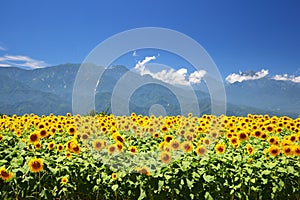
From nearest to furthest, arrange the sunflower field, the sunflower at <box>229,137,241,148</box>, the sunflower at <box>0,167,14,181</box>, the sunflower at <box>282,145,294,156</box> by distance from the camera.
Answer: the sunflower at <box>0,167,14,181</box> → the sunflower field → the sunflower at <box>282,145,294,156</box> → the sunflower at <box>229,137,241,148</box>

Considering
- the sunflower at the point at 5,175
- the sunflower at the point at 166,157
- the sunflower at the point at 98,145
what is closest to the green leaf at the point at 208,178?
the sunflower at the point at 166,157

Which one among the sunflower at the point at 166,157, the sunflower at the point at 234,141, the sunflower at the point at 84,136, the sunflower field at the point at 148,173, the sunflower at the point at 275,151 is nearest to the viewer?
the sunflower field at the point at 148,173

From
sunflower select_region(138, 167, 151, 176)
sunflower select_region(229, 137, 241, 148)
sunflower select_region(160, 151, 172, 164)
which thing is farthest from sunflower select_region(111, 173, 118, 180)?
sunflower select_region(229, 137, 241, 148)

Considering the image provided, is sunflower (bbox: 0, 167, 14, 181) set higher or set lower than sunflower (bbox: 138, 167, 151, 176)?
lower

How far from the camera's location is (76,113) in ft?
36.7

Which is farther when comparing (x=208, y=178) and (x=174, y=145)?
(x=174, y=145)

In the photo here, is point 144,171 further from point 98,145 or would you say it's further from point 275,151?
point 275,151

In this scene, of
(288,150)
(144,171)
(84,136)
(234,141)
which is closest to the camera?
(144,171)

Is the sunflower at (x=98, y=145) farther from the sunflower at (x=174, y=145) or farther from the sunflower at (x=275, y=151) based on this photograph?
the sunflower at (x=275, y=151)

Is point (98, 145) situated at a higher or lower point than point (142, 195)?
higher

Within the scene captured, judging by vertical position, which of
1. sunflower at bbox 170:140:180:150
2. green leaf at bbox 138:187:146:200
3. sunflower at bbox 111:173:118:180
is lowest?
green leaf at bbox 138:187:146:200

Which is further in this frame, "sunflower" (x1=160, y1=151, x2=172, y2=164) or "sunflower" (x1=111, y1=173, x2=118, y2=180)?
"sunflower" (x1=160, y1=151, x2=172, y2=164)

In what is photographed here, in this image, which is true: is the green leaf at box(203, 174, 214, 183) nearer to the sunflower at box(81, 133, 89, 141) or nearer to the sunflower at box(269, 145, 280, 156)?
the sunflower at box(269, 145, 280, 156)

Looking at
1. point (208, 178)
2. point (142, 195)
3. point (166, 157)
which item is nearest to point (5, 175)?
point (142, 195)
